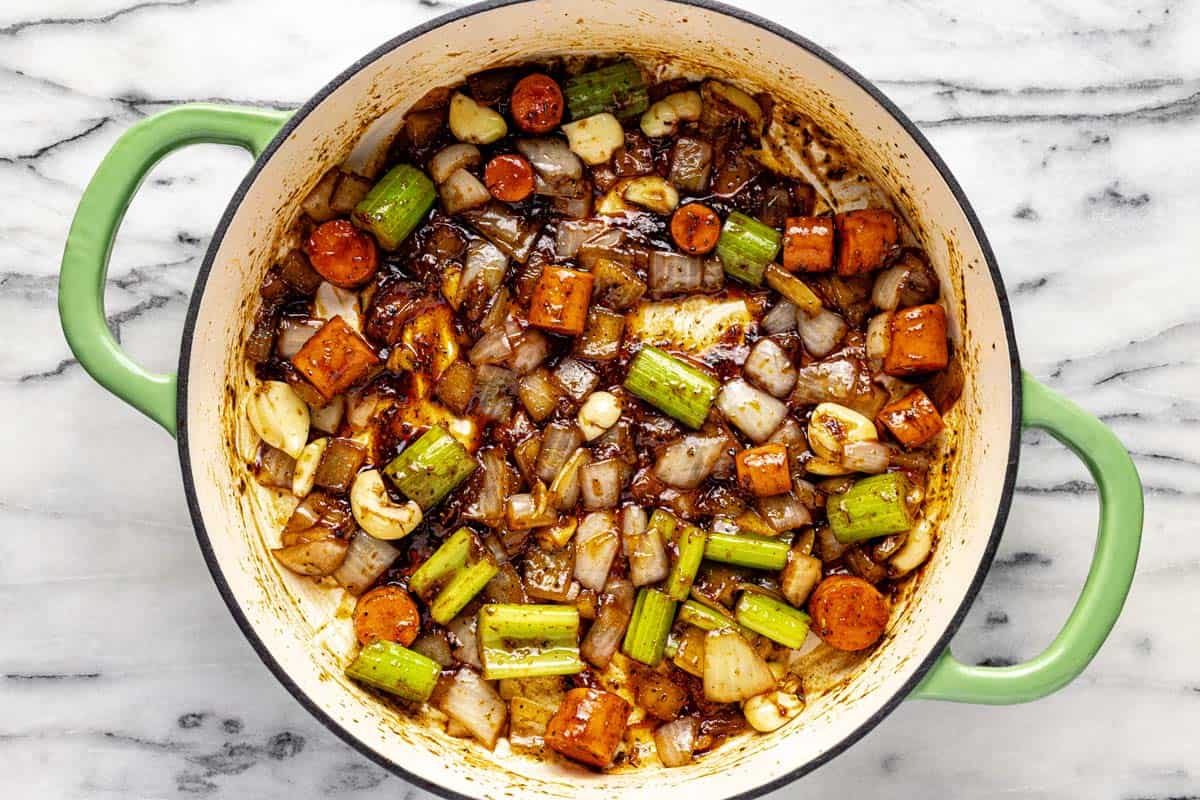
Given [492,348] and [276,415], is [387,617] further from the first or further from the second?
[492,348]

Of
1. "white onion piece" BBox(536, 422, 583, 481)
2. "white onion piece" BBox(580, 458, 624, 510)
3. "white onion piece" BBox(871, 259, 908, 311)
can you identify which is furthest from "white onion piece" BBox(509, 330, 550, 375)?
"white onion piece" BBox(871, 259, 908, 311)

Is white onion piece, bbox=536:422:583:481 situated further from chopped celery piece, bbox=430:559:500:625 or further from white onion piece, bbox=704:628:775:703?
white onion piece, bbox=704:628:775:703

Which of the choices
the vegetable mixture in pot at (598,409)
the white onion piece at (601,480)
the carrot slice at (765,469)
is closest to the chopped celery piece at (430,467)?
the vegetable mixture in pot at (598,409)

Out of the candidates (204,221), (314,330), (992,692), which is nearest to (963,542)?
(992,692)

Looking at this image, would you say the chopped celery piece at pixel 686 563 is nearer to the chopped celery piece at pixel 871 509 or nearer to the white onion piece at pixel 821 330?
the chopped celery piece at pixel 871 509

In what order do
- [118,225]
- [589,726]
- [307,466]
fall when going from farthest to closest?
[307,466], [589,726], [118,225]

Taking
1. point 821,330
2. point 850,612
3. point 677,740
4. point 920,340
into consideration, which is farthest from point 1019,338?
point 677,740
